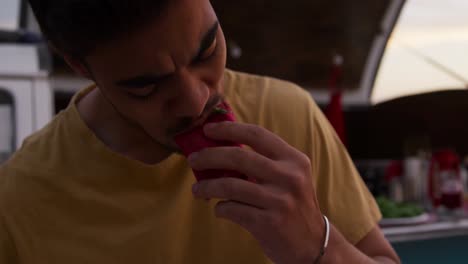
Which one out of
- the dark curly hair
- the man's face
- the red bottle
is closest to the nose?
the man's face

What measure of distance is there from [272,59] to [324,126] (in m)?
2.60

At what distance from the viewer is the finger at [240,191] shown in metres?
0.80

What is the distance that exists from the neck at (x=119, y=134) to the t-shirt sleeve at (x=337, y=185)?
0.95 ft

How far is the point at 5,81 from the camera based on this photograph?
2363mm

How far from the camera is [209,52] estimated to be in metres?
0.85

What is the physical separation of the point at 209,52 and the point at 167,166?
28cm

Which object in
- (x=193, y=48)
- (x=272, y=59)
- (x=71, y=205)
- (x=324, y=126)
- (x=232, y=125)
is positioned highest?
(x=193, y=48)

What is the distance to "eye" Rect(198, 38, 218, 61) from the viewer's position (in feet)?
2.74

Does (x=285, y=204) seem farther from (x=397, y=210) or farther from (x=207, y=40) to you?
(x=397, y=210)

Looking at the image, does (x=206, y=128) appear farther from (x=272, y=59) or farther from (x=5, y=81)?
(x=272, y=59)

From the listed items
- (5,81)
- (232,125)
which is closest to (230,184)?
(232,125)

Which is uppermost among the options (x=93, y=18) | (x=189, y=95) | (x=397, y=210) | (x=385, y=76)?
(x=93, y=18)

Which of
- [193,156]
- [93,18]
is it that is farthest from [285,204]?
[93,18]

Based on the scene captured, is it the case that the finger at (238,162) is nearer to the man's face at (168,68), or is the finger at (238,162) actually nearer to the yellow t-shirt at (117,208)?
the man's face at (168,68)
